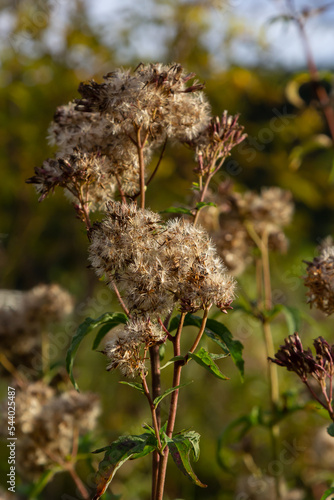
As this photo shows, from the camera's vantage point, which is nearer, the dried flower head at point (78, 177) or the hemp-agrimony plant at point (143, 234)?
the hemp-agrimony plant at point (143, 234)

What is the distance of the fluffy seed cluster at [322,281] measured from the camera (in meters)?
1.38

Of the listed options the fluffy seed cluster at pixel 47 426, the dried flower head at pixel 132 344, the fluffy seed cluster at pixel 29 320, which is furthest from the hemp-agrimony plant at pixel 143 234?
the fluffy seed cluster at pixel 29 320

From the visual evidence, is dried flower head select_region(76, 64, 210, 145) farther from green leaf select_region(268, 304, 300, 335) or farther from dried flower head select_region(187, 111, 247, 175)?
green leaf select_region(268, 304, 300, 335)

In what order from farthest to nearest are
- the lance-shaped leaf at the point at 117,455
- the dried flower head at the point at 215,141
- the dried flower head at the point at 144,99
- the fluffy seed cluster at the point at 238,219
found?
the fluffy seed cluster at the point at 238,219 → the dried flower head at the point at 215,141 → the dried flower head at the point at 144,99 → the lance-shaped leaf at the point at 117,455

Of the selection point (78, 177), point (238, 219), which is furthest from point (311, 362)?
point (238, 219)

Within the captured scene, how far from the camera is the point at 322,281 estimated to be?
1389 millimetres

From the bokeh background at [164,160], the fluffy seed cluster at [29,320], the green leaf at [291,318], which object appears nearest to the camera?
the green leaf at [291,318]

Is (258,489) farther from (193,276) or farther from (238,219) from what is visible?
(193,276)

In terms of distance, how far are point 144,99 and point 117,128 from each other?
0.29ft

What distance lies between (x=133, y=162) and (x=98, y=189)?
0.37ft

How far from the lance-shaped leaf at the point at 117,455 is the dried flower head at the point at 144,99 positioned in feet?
2.20

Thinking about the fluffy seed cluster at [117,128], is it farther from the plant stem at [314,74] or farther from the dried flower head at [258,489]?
the dried flower head at [258,489]

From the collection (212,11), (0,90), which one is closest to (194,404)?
(0,90)

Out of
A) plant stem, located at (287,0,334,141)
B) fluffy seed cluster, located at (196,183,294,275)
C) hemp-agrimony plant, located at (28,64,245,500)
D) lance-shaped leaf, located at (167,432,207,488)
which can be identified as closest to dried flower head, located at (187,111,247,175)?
hemp-agrimony plant, located at (28,64,245,500)
